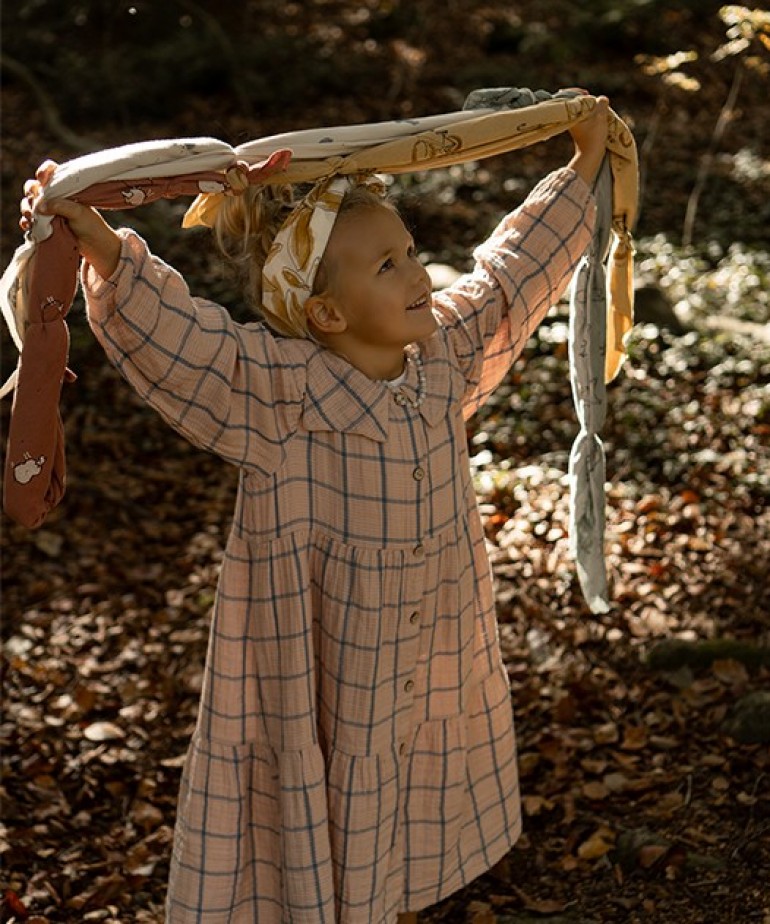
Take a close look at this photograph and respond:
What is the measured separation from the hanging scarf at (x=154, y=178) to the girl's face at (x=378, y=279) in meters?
0.11

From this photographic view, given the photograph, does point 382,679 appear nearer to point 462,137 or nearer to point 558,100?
point 462,137

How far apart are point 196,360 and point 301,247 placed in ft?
1.00

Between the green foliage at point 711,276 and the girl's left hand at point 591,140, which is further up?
the green foliage at point 711,276

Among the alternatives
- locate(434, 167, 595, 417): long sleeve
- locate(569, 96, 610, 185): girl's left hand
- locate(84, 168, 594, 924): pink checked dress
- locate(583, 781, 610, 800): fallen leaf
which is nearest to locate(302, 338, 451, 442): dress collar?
locate(84, 168, 594, 924): pink checked dress

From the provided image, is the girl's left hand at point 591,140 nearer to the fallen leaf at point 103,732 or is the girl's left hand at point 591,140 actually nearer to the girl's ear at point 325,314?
the girl's ear at point 325,314

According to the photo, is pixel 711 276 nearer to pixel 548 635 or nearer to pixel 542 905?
pixel 548 635

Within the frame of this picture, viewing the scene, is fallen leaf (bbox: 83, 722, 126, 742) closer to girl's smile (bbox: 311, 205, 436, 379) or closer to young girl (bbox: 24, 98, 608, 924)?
young girl (bbox: 24, 98, 608, 924)

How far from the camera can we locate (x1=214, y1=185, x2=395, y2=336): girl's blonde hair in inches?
95.2

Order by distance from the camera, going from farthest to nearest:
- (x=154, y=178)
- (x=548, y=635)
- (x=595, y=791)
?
(x=548, y=635)
(x=595, y=791)
(x=154, y=178)

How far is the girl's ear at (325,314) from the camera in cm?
242

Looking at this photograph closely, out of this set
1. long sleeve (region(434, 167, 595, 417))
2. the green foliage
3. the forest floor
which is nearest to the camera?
long sleeve (region(434, 167, 595, 417))

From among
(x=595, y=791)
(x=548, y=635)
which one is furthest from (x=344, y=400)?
(x=548, y=635)

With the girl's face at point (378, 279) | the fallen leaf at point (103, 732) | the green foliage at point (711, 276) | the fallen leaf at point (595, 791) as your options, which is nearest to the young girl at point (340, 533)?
the girl's face at point (378, 279)

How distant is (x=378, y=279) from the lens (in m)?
2.40
